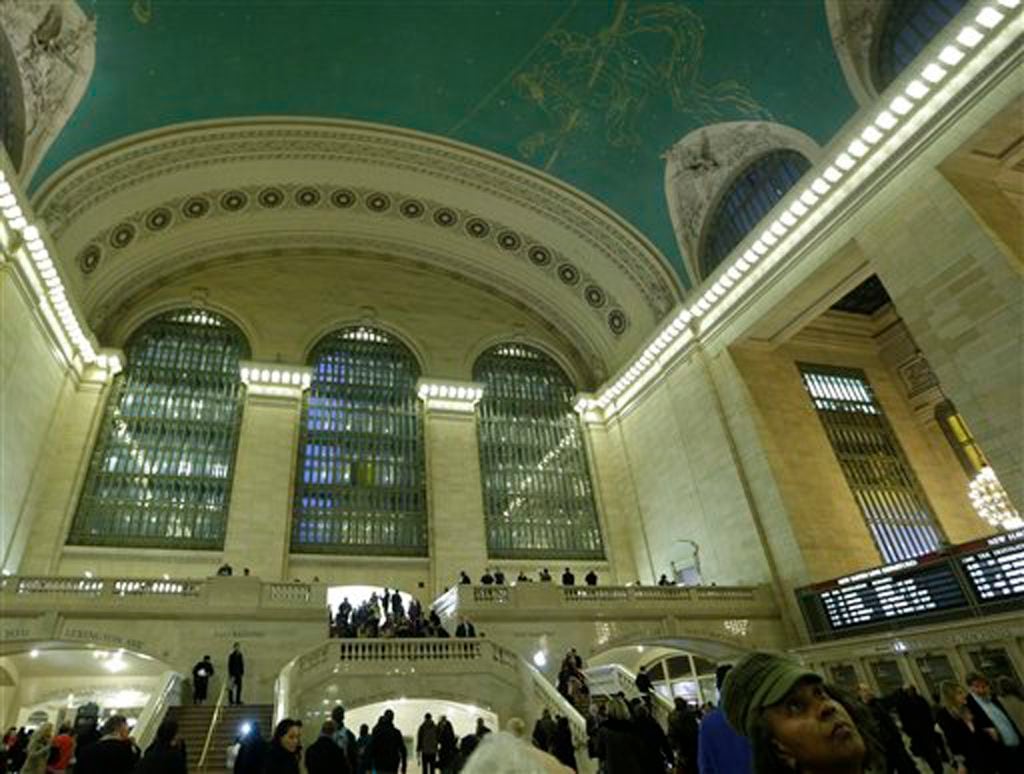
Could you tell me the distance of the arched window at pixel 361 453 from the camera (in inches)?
671

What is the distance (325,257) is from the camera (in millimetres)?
21141

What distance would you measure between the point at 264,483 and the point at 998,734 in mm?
15959

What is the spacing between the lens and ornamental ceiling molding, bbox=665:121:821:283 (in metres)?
14.2

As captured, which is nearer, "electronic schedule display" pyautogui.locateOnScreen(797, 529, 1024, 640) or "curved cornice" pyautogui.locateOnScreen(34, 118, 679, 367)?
"electronic schedule display" pyautogui.locateOnScreen(797, 529, 1024, 640)

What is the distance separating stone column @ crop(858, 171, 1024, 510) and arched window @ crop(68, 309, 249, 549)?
634 inches

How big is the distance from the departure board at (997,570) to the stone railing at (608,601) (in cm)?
428

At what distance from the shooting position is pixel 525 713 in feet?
30.7

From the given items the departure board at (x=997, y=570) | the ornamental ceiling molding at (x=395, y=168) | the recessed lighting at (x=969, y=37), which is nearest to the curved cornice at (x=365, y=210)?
the ornamental ceiling molding at (x=395, y=168)

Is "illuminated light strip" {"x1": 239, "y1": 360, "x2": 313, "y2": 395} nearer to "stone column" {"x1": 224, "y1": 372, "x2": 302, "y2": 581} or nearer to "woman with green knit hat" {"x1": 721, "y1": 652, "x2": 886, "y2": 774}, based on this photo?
"stone column" {"x1": 224, "y1": 372, "x2": 302, "y2": 581}

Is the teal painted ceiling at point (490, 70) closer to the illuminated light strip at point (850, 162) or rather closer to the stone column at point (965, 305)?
the illuminated light strip at point (850, 162)

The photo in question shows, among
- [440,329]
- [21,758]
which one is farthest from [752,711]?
[440,329]

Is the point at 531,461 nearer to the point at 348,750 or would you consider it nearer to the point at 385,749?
the point at 348,750

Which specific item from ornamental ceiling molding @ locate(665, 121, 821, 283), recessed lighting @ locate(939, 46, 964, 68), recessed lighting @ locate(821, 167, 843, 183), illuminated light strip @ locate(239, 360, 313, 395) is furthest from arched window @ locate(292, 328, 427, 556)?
recessed lighting @ locate(939, 46, 964, 68)

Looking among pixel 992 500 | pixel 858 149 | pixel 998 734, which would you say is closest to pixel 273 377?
pixel 858 149
